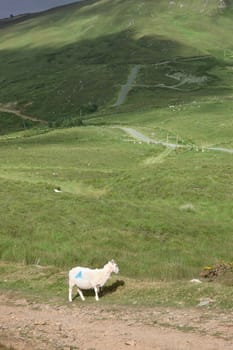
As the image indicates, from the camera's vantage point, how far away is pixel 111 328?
21.4 m

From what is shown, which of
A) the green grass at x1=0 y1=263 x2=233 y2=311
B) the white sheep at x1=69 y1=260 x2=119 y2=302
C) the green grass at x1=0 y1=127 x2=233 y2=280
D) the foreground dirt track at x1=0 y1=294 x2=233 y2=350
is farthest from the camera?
the green grass at x1=0 y1=127 x2=233 y2=280

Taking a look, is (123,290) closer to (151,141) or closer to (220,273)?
(220,273)

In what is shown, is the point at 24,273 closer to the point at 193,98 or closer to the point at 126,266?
the point at 126,266

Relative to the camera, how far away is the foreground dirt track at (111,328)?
19500 millimetres

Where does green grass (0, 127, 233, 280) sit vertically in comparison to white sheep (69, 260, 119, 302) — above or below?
below

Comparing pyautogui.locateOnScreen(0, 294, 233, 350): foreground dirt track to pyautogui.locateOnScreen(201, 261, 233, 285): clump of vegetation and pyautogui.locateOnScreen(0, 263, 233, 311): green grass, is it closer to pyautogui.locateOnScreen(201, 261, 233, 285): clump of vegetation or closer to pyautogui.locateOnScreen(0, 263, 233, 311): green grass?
pyautogui.locateOnScreen(0, 263, 233, 311): green grass

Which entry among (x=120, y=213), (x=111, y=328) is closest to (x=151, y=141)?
(x=120, y=213)

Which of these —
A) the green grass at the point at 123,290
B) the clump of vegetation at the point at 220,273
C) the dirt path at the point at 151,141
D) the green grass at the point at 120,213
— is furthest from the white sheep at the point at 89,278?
the dirt path at the point at 151,141

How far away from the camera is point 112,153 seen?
89.4 metres

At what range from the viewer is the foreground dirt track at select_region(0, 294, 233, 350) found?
1950 centimetres

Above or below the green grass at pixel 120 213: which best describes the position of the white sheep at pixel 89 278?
above

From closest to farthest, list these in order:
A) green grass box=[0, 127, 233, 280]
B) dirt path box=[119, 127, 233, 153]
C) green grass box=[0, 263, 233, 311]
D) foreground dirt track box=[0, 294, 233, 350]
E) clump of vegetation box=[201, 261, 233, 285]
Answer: foreground dirt track box=[0, 294, 233, 350] < green grass box=[0, 263, 233, 311] < clump of vegetation box=[201, 261, 233, 285] < green grass box=[0, 127, 233, 280] < dirt path box=[119, 127, 233, 153]

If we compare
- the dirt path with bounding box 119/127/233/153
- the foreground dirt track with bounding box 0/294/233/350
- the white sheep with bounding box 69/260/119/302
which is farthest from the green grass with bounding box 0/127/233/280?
the dirt path with bounding box 119/127/233/153

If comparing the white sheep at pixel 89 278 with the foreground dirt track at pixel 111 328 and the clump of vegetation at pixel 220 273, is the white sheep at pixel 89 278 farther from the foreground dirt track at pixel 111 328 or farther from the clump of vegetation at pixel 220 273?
the clump of vegetation at pixel 220 273
